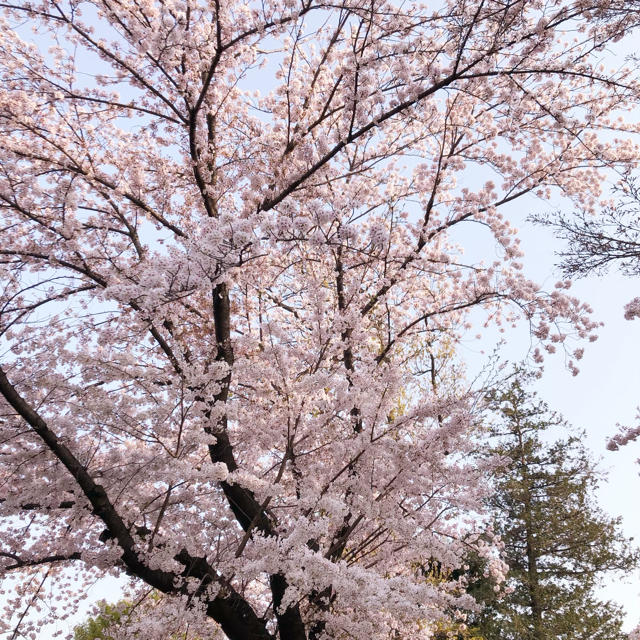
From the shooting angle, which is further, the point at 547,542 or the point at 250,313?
the point at 547,542

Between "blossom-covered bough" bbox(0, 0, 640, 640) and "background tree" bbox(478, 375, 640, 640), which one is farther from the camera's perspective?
"background tree" bbox(478, 375, 640, 640)

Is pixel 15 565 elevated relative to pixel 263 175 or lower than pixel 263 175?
lower

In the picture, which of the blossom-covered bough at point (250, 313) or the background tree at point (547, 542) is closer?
the blossom-covered bough at point (250, 313)

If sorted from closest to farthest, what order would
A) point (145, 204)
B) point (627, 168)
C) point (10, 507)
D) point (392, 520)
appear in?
point (392, 520) < point (10, 507) < point (145, 204) < point (627, 168)

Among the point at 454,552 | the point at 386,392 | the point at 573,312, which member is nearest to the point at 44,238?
Answer: the point at 386,392

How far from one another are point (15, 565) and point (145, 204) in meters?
4.57

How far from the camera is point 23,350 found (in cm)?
725

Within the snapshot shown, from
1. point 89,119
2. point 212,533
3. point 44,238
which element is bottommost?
point 212,533

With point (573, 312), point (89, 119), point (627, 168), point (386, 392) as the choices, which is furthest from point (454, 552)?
point (89, 119)

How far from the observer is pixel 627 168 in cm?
870

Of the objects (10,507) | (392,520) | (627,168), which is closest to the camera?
(392,520)

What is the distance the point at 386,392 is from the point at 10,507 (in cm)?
398

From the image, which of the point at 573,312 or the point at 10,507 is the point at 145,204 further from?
the point at 573,312

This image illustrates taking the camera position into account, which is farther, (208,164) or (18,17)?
(208,164)
